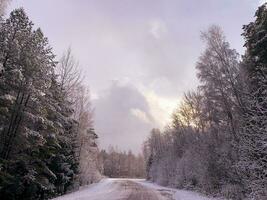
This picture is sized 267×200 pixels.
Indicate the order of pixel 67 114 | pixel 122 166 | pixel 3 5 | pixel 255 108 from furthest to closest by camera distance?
pixel 122 166, pixel 67 114, pixel 255 108, pixel 3 5

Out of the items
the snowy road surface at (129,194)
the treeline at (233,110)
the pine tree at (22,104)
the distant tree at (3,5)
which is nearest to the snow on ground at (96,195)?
the snowy road surface at (129,194)

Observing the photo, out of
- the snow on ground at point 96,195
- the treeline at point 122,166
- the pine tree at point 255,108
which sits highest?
the treeline at point 122,166

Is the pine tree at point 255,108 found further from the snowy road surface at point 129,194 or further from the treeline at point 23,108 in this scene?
the treeline at point 23,108

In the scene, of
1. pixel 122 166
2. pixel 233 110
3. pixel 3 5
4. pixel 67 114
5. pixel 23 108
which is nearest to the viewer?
pixel 3 5

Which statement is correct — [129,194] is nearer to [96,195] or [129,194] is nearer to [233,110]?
[96,195]

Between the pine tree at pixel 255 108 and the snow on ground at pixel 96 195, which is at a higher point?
the pine tree at pixel 255 108

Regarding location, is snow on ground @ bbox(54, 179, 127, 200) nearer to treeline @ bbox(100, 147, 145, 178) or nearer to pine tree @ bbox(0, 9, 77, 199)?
pine tree @ bbox(0, 9, 77, 199)

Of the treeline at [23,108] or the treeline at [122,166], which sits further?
the treeline at [122,166]

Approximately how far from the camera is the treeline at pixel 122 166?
139125mm

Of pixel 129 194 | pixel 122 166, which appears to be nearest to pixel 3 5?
pixel 129 194

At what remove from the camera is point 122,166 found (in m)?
146

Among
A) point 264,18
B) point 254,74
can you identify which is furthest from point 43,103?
point 264,18

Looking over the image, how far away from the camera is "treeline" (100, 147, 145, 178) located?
139125mm

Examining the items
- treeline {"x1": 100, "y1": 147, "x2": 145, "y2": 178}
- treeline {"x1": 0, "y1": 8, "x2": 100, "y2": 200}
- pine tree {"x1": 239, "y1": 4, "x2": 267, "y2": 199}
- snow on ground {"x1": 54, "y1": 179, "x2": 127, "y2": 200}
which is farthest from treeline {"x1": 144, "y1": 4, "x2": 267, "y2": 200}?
treeline {"x1": 100, "y1": 147, "x2": 145, "y2": 178}
